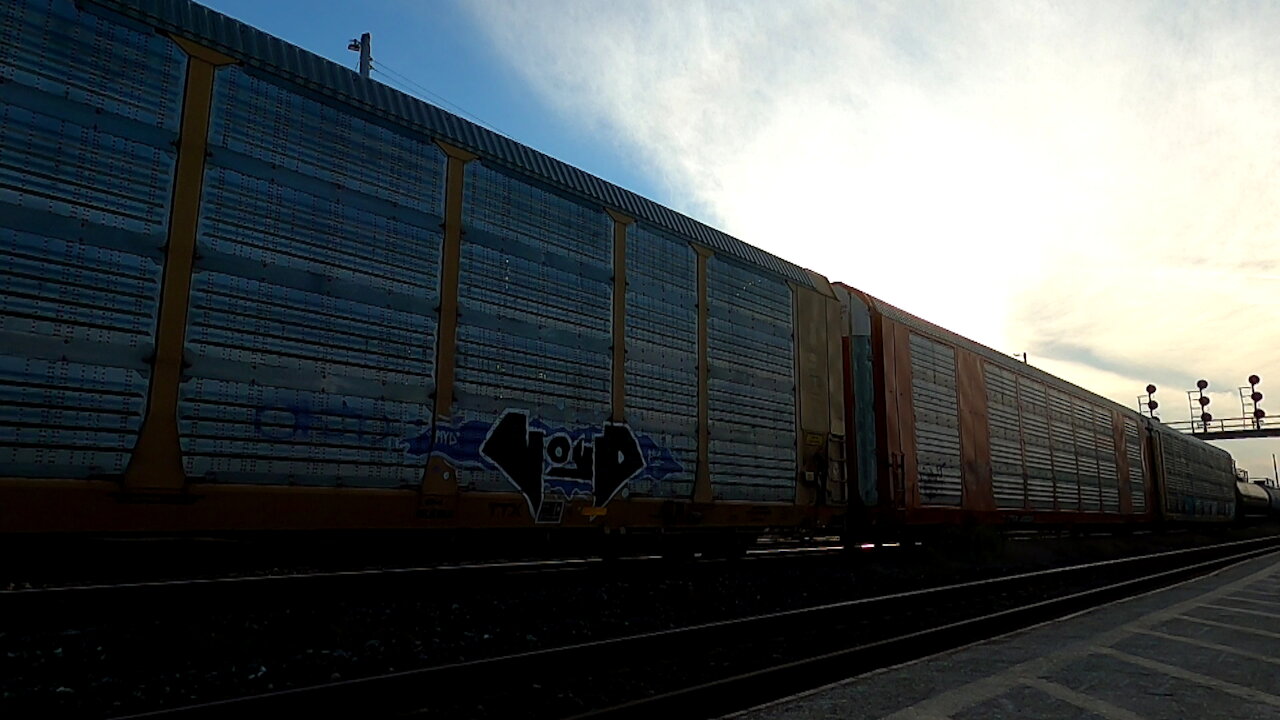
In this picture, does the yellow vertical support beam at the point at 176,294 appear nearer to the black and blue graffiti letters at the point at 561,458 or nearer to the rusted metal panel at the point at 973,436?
the black and blue graffiti letters at the point at 561,458

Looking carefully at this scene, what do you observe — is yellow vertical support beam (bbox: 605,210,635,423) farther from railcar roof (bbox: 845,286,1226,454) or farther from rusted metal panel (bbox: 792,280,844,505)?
railcar roof (bbox: 845,286,1226,454)

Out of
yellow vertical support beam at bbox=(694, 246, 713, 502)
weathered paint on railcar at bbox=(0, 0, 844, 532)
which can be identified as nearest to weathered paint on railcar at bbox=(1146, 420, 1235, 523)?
yellow vertical support beam at bbox=(694, 246, 713, 502)

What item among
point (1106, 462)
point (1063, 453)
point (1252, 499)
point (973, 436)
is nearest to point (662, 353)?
point (973, 436)

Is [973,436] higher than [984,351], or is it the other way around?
[984,351]

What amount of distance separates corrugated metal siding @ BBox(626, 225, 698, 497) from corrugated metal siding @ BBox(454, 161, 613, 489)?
1.24 feet

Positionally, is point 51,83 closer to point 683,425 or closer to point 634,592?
point 683,425

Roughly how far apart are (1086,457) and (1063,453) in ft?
6.22

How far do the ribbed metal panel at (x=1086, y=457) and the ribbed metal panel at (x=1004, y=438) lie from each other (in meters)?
3.92

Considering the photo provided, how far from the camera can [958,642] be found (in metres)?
6.73

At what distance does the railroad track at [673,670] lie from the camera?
13.2ft

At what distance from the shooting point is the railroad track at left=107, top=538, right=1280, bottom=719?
13.2 ft

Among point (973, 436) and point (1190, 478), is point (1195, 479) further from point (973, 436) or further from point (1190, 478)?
point (973, 436)

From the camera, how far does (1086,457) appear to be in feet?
61.2

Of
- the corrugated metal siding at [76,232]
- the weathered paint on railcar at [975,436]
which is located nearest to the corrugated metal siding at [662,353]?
the weathered paint on railcar at [975,436]
